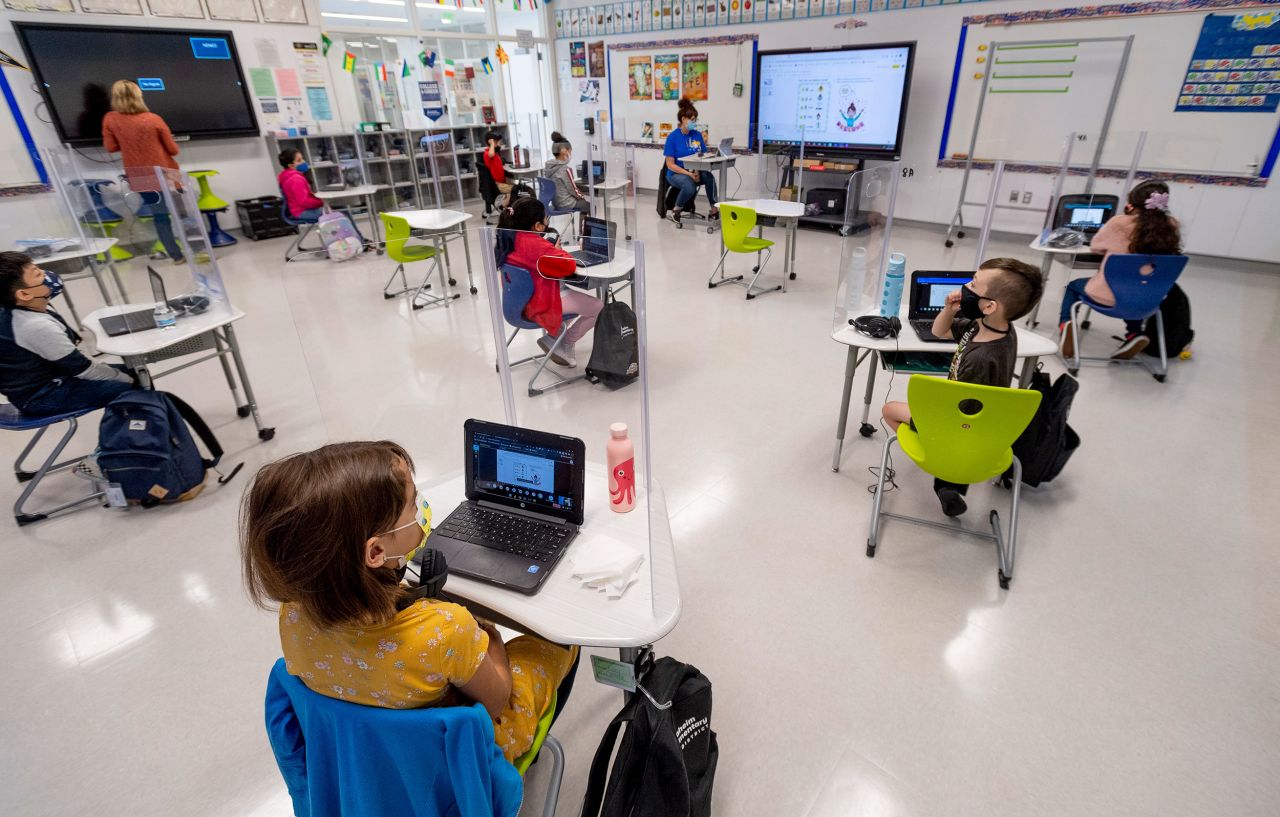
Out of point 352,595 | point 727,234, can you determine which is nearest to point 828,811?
point 352,595

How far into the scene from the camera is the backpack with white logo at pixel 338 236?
661 cm

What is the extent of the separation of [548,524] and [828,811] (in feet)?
3.44

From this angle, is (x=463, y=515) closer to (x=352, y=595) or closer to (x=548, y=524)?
(x=548, y=524)

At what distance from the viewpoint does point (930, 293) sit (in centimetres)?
283

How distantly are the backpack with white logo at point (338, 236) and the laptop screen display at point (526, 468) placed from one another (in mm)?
6141

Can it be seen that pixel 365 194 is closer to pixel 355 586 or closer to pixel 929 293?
pixel 929 293

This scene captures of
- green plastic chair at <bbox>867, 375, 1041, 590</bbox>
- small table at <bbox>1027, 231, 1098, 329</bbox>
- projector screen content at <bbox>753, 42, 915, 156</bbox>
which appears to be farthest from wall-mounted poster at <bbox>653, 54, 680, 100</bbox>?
green plastic chair at <bbox>867, 375, 1041, 590</bbox>

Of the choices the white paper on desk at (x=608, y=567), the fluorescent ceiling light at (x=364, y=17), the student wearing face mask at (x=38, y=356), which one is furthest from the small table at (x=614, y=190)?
the white paper on desk at (x=608, y=567)

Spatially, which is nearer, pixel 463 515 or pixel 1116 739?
pixel 463 515

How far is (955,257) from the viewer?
618 cm

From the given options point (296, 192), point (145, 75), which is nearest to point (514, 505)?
point (296, 192)

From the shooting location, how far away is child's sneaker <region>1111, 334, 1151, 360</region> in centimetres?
376

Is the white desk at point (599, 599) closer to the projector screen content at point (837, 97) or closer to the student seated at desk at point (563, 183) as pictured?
the student seated at desk at point (563, 183)

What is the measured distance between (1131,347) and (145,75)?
9.63m
